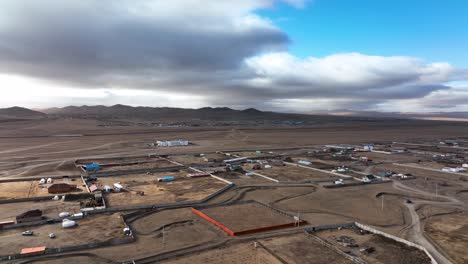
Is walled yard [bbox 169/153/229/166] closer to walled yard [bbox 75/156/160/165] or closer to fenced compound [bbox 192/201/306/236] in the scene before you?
walled yard [bbox 75/156/160/165]

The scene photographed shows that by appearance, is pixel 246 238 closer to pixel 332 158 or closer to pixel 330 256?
pixel 330 256

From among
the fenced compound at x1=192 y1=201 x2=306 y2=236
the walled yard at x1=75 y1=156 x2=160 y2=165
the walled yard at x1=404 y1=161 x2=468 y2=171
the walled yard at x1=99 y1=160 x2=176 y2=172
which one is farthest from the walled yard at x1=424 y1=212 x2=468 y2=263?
the walled yard at x1=75 y1=156 x2=160 y2=165

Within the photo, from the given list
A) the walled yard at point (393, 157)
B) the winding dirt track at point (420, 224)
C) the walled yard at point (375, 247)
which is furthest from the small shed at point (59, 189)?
the walled yard at point (393, 157)

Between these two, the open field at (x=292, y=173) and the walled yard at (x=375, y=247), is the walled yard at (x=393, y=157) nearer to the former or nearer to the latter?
the open field at (x=292, y=173)

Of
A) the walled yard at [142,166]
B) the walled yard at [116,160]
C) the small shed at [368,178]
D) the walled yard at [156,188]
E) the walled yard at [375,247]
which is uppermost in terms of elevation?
the small shed at [368,178]

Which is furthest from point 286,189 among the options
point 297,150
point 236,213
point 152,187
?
point 297,150

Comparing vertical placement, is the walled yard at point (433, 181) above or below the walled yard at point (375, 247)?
above

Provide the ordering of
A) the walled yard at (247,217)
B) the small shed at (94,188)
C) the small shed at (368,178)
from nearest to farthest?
the walled yard at (247,217) < the small shed at (94,188) < the small shed at (368,178)
